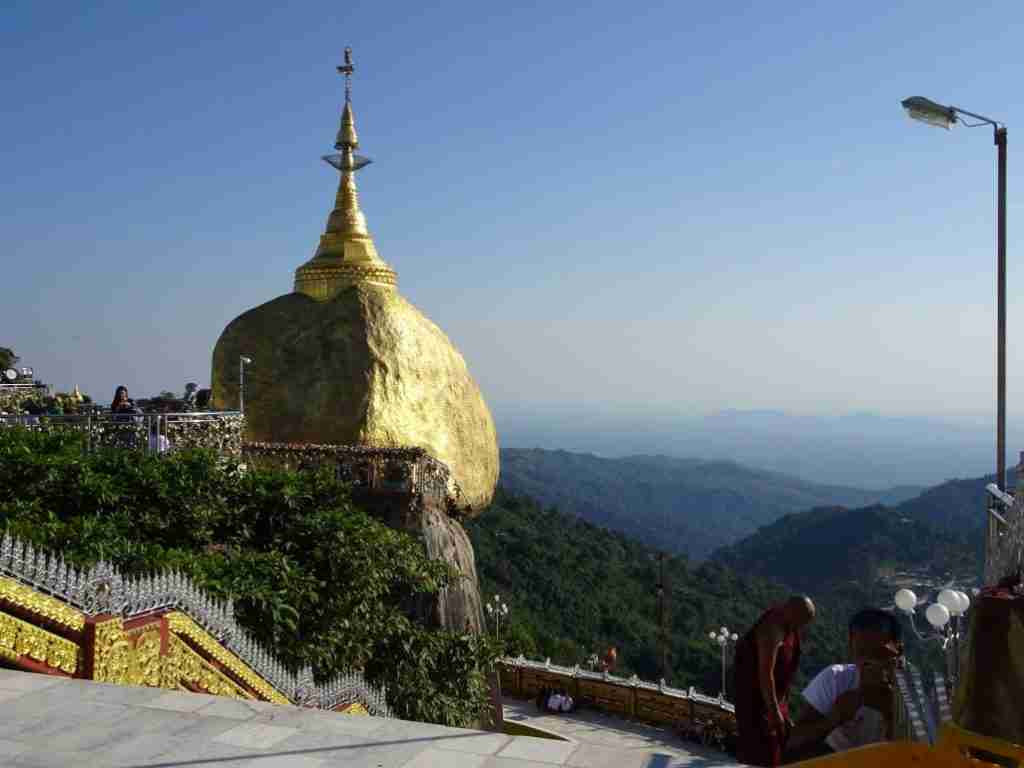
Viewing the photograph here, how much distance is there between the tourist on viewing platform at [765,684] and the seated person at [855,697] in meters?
0.16

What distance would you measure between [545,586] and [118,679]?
93.2 feet

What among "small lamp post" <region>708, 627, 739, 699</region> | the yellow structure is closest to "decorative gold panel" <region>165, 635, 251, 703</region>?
the yellow structure

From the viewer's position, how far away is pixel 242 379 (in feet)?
55.7

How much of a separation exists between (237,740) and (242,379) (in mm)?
12518

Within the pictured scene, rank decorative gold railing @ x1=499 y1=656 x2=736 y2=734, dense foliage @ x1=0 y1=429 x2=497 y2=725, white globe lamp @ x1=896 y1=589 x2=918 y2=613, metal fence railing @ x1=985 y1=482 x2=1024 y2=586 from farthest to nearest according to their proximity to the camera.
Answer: decorative gold railing @ x1=499 y1=656 x2=736 y2=734
dense foliage @ x1=0 y1=429 x2=497 y2=725
white globe lamp @ x1=896 y1=589 x2=918 y2=613
metal fence railing @ x1=985 y1=482 x2=1024 y2=586

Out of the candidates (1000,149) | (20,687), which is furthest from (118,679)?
(1000,149)

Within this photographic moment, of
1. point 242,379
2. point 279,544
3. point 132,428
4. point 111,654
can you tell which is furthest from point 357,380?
point 111,654

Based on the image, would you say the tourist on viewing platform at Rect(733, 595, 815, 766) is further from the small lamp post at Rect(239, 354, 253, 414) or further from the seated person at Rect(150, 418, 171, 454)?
the small lamp post at Rect(239, 354, 253, 414)

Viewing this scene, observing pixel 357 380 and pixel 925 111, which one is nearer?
pixel 925 111

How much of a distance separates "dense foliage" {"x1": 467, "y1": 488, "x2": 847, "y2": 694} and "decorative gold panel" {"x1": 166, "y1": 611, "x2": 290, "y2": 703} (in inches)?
617

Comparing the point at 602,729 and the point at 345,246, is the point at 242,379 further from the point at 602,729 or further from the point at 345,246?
the point at 602,729

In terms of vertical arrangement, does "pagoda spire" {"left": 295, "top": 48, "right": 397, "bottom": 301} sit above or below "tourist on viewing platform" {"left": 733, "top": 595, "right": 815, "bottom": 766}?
above

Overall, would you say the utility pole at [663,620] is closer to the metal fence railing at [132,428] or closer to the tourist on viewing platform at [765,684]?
the metal fence railing at [132,428]

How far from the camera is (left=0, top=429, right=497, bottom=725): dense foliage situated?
9.88m
